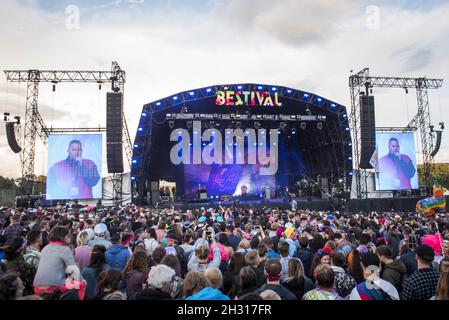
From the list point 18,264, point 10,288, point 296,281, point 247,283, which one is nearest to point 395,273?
point 296,281

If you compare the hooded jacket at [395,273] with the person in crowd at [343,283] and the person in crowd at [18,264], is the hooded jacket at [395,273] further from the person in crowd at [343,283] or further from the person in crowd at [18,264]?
the person in crowd at [18,264]

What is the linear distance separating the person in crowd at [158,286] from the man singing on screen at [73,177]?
2175cm

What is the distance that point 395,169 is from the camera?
1064 inches

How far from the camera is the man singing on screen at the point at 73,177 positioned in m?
23.5

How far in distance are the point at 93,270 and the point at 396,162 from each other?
88.6ft


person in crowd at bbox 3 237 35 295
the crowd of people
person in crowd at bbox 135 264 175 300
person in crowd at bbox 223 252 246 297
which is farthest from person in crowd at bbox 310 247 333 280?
person in crowd at bbox 3 237 35 295

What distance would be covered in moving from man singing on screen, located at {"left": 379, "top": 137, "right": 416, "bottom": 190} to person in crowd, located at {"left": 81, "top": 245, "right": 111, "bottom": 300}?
2554 centimetres

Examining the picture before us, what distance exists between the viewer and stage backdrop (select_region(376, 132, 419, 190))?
26.8 m

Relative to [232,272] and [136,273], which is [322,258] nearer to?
[232,272]

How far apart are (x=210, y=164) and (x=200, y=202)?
5207 millimetres

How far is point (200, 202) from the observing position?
27734mm
